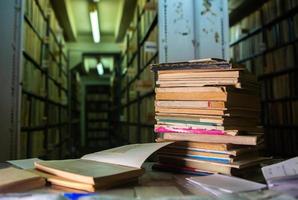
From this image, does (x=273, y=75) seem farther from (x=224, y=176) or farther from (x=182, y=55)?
(x=224, y=176)

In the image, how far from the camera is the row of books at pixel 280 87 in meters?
3.11

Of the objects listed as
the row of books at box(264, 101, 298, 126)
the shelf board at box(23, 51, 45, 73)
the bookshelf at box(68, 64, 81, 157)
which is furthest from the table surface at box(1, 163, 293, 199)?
the bookshelf at box(68, 64, 81, 157)

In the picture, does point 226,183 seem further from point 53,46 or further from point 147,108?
point 53,46

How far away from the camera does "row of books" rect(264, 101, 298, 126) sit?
123 inches

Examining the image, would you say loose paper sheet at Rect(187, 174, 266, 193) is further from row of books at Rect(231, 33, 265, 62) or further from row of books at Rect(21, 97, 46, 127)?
row of books at Rect(231, 33, 265, 62)

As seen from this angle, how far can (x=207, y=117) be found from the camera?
1.17 metres

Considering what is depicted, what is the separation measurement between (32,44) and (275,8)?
7.97 ft

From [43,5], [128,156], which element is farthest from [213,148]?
[43,5]

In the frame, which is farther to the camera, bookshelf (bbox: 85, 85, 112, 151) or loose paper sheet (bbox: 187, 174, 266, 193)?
bookshelf (bbox: 85, 85, 112, 151)

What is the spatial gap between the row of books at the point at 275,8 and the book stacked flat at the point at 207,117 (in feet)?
7.19

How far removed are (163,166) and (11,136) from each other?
1.08m

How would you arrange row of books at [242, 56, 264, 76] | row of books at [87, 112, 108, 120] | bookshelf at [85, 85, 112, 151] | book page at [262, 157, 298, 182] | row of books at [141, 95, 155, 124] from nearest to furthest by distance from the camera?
book page at [262, 157, 298, 182]
row of books at [141, 95, 155, 124]
row of books at [242, 56, 264, 76]
bookshelf at [85, 85, 112, 151]
row of books at [87, 112, 108, 120]

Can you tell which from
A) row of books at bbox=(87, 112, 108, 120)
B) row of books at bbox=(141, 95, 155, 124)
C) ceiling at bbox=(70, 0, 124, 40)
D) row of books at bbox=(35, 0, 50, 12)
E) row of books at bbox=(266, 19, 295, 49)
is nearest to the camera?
row of books at bbox=(141, 95, 155, 124)

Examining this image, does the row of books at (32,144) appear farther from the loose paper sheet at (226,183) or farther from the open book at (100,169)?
the loose paper sheet at (226,183)
